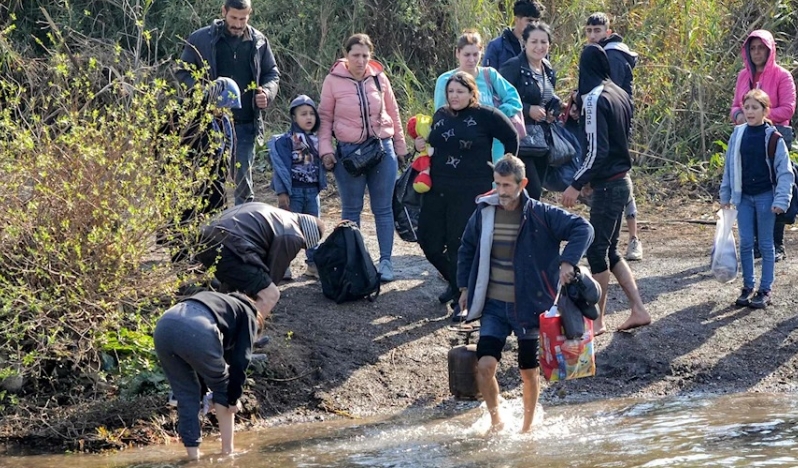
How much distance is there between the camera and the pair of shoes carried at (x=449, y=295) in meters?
9.44

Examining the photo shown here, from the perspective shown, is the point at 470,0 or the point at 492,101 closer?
the point at 492,101

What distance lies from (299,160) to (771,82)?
4.34 m

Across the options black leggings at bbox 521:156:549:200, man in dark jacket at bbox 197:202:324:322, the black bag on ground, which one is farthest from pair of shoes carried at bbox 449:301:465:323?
man in dark jacket at bbox 197:202:324:322

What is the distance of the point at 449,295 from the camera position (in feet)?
31.4

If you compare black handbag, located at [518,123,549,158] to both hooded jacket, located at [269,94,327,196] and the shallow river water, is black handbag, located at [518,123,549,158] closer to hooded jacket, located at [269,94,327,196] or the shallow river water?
hooded jacket, located at [269,94,327,196]

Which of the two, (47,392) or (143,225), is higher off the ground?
(143,225)

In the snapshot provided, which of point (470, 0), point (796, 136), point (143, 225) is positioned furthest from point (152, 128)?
point (796, 136)

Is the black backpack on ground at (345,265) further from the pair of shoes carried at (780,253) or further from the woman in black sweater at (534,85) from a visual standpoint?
the pair of shoes carried at (780,253)

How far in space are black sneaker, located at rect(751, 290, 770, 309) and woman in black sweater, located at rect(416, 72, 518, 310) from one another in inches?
97.1

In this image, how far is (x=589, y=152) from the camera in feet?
27.6

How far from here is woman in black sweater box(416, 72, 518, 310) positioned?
8.58m

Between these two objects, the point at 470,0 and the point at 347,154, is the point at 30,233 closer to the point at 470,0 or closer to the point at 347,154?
the point at 347,154

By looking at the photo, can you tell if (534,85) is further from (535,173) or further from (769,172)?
(769,172)

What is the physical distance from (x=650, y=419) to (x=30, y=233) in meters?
4.19
